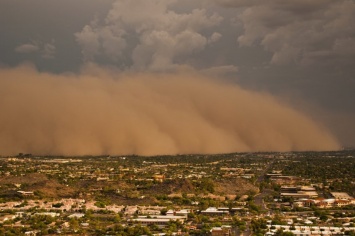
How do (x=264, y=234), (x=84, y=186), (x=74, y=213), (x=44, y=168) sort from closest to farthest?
(x=264, y=234), (x=74, y=213), (x=84, y=186), (x=44, y=168)

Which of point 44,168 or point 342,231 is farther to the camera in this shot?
point 44,168

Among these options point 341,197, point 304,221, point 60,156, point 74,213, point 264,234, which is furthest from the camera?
point 60,156

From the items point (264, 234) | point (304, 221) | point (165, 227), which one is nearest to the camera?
point (264, 234)

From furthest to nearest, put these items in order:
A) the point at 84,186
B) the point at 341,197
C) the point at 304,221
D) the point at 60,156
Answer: the point at 60,156 → the point at 84,186 → the point at 341,197 → the point at 304,221

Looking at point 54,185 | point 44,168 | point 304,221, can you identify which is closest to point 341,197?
point 304,221

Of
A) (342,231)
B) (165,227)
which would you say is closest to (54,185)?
(165,227)

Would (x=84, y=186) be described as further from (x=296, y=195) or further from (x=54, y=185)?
(x=296, y=195)

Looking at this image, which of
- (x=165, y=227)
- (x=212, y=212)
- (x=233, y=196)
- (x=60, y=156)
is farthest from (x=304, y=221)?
(x=60, y=156)

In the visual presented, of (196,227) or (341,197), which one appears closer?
(196,227)

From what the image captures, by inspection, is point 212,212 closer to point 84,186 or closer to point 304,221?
point 304,221
